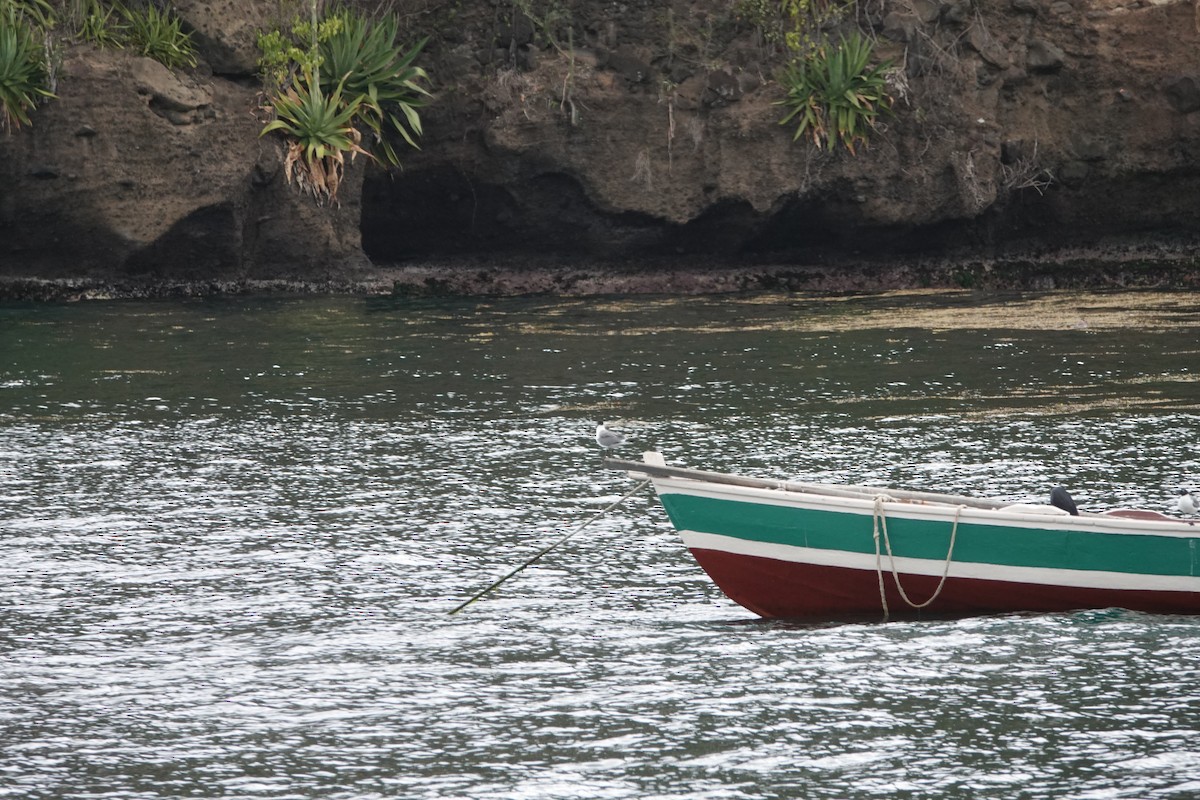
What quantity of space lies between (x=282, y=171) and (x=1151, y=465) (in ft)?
59.6

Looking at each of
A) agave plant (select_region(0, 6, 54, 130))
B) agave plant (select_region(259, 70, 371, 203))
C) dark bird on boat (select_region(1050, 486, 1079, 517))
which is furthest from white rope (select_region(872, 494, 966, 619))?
agave plant (select_region(0, 6, 54, 130))

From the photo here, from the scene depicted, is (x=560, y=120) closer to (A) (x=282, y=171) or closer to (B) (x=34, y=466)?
(A) (x=282, y=171)

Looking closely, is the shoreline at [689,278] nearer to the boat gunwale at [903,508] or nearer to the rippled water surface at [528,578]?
the rippled water surface at [528,578]

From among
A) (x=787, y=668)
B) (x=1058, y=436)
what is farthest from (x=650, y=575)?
(x=1058, y=436)

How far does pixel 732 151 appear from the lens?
30.2 metres

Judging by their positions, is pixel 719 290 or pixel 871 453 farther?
pixel 719 290

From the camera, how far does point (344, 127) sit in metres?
29.1

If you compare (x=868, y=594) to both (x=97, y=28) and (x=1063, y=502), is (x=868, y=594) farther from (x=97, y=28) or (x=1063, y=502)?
(x=97, y=28)

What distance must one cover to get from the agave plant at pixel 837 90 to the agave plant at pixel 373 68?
20.3 feet

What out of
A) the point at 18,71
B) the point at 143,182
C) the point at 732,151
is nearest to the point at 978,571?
the point at 732,151

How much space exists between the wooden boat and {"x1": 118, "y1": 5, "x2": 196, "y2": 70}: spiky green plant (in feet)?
65.4

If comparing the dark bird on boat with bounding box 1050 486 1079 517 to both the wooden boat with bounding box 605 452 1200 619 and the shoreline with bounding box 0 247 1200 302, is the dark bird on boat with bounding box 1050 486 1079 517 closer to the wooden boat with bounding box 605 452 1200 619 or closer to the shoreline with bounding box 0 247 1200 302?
the wooden boat with bounding box 605 452 1200 619

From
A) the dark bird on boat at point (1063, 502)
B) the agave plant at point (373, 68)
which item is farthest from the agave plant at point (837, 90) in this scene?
the dark bird on boat at point (1063, 502)

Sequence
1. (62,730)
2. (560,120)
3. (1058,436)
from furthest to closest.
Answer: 1. (560,120)
2. (1058,436)
3. (62,730)
